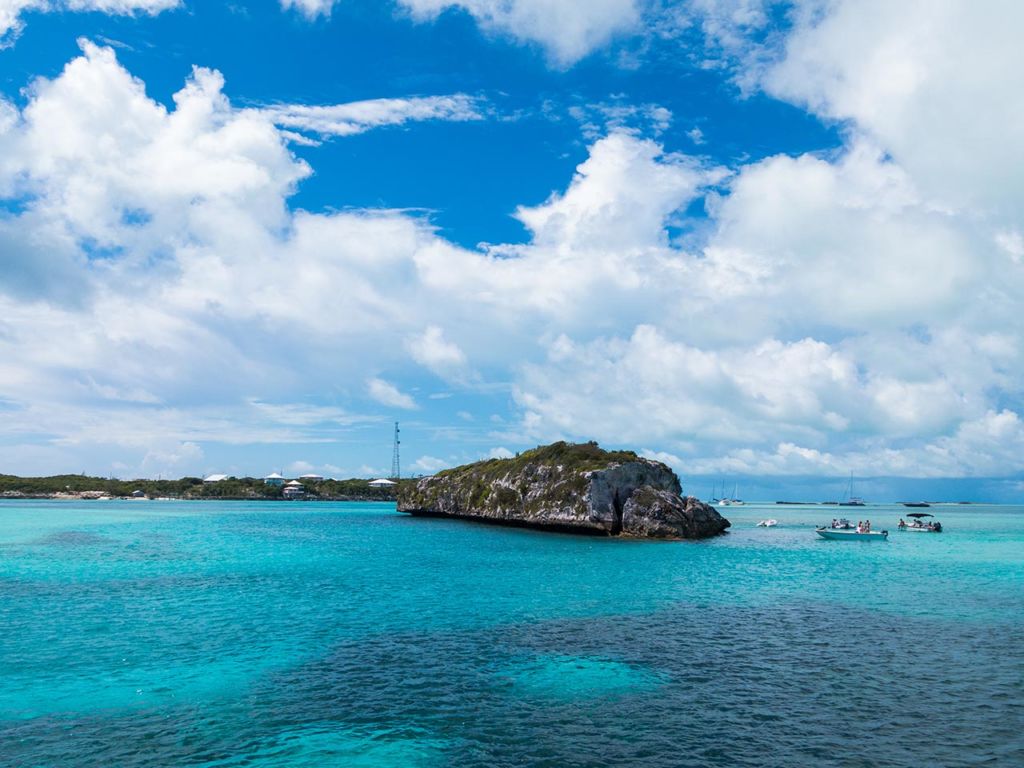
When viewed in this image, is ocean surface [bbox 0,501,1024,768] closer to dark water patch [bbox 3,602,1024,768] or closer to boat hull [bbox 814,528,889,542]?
dark water patch [bbox 3,602,1024,768]

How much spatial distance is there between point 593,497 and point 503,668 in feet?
252

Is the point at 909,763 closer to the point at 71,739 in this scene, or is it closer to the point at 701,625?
the point at 701,625

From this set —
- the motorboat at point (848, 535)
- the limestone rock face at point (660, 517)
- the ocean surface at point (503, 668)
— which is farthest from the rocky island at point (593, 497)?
the ocean surface at point (503, 668)

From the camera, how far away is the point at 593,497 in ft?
341

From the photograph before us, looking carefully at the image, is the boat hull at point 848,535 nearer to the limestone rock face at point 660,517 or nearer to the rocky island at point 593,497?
the rocky island at point 593,497

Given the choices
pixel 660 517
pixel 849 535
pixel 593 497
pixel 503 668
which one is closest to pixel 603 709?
pixel 503 668

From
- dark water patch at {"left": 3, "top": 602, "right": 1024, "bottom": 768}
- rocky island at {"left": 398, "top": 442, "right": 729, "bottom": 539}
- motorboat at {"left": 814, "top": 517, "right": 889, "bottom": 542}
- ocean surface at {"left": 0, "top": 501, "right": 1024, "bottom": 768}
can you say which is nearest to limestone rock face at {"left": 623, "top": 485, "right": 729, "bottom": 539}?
rocky island at {"left": 398, "top": 442, "right": 729, "bottom": 539}

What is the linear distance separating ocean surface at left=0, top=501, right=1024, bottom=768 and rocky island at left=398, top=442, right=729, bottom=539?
135 feet

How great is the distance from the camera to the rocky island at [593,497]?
101 m

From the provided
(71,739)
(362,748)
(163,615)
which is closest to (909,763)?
(362,748)

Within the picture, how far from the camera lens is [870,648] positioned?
→ 32.5 m

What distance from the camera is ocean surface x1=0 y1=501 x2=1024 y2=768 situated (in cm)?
2028

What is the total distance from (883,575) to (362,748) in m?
59.0

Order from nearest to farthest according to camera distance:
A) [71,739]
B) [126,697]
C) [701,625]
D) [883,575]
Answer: [71,739] < [126,697] < [701,625] < [883,575]
